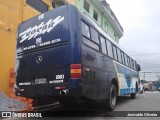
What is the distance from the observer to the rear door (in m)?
7.12

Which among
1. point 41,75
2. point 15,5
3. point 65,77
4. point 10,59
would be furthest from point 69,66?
point 15,5

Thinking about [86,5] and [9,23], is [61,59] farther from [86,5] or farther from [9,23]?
[86,5]

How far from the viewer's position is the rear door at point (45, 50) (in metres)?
7.12

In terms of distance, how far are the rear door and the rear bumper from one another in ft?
0.49

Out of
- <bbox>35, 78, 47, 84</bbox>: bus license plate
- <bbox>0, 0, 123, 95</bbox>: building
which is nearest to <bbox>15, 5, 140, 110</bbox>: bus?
Result: <bbox>35, 78, 47, 84</bbox>: bus license plate

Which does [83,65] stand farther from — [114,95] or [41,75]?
[114,95]

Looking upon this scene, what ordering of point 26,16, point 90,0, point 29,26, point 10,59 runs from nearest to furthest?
1. point 29,26
2. point 10,59
3. point 26,16
4. point 90,0

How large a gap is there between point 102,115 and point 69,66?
2387mm

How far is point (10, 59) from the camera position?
1220 centimetres

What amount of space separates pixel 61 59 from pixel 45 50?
71 centimetres

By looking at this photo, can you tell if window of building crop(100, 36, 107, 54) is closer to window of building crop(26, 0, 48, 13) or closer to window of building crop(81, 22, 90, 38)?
window of building crop(81, 22, 90, 38)

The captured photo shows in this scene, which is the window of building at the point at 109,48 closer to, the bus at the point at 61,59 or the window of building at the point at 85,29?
the bus at the point at 61,59

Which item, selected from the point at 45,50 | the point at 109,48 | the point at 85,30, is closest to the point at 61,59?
the point at 45,50

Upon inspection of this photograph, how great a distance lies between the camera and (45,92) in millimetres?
7301
